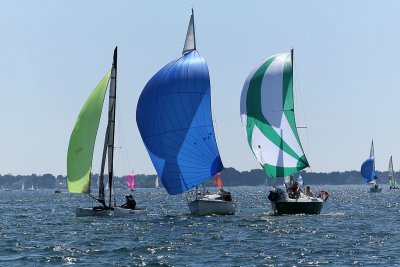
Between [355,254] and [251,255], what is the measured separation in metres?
3.72

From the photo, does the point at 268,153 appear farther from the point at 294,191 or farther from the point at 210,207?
the point at 210,207

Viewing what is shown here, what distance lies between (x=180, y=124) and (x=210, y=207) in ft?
19.1

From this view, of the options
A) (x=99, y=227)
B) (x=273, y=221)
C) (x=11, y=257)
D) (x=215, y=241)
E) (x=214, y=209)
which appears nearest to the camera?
(x=11, y=257)

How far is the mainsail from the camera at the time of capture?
1829 inches

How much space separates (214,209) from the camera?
49156mm

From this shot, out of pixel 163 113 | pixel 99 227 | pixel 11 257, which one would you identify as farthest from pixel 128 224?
pixel 11 257

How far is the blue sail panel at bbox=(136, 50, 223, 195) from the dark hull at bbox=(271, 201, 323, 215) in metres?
4.70

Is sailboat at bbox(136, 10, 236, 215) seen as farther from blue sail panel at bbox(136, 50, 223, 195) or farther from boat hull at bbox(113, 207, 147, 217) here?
boat hull at bbox(113, 207, 147, 217)

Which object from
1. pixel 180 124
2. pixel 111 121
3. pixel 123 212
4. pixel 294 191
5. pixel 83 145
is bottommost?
pixel 123 212

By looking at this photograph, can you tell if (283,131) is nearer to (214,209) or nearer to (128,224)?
(214,209)

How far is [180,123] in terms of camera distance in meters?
46.4

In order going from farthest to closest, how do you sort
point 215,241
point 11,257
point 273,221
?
point 273,221 < point 215,241 < point 11,257

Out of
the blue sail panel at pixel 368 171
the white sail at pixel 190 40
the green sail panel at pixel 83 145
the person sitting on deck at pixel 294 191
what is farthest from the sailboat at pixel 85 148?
the blue sail panel at pixel 368 171

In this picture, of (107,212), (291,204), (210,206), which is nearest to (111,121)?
(107,212)
